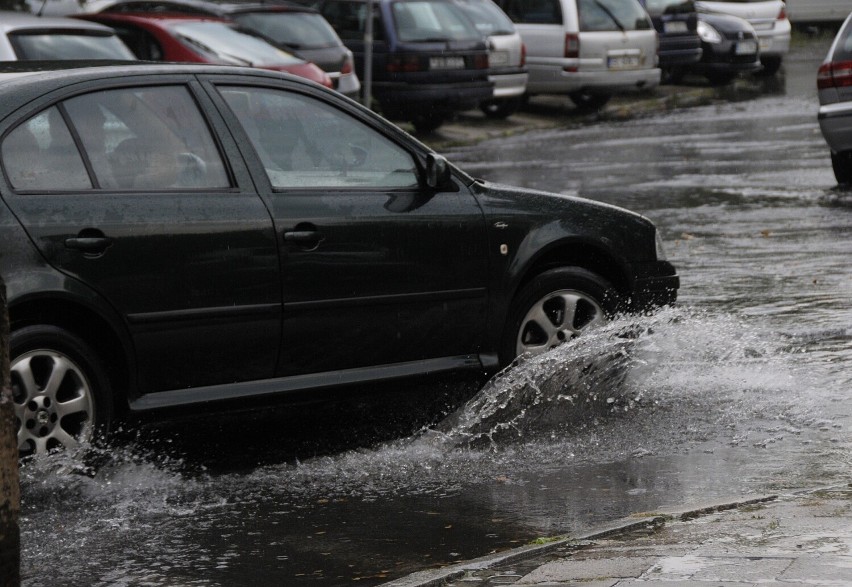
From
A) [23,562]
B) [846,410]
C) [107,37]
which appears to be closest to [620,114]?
[107,37]

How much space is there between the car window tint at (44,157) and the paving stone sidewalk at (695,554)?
2198mm

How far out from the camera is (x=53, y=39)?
15008 millimetres

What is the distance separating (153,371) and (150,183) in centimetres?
74

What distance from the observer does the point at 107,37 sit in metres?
A: 15.5

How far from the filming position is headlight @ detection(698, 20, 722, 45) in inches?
1195

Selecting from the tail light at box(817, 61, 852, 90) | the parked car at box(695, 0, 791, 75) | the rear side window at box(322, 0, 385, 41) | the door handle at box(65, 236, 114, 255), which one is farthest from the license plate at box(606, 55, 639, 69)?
the door handle at box(65, 236, 114, 255)

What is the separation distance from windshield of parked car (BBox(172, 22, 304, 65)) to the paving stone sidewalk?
483 inches

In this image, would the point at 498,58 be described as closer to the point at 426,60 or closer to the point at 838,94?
the point at 426,60

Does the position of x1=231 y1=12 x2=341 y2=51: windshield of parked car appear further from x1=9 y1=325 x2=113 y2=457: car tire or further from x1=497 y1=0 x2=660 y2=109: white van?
x1=9 y1=325 x2=113 y2=457: car tire

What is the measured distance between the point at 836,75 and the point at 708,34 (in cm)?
1524

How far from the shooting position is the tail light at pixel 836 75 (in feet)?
50.9

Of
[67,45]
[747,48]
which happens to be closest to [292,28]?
[67,45]

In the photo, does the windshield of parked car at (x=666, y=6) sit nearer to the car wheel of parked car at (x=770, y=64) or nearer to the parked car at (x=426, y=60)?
the car wheel of parked car at (x=770, y=64)

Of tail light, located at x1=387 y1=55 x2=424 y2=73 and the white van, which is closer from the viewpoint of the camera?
tail light, located at x1=387 y1=55 x2=424 y2=73
